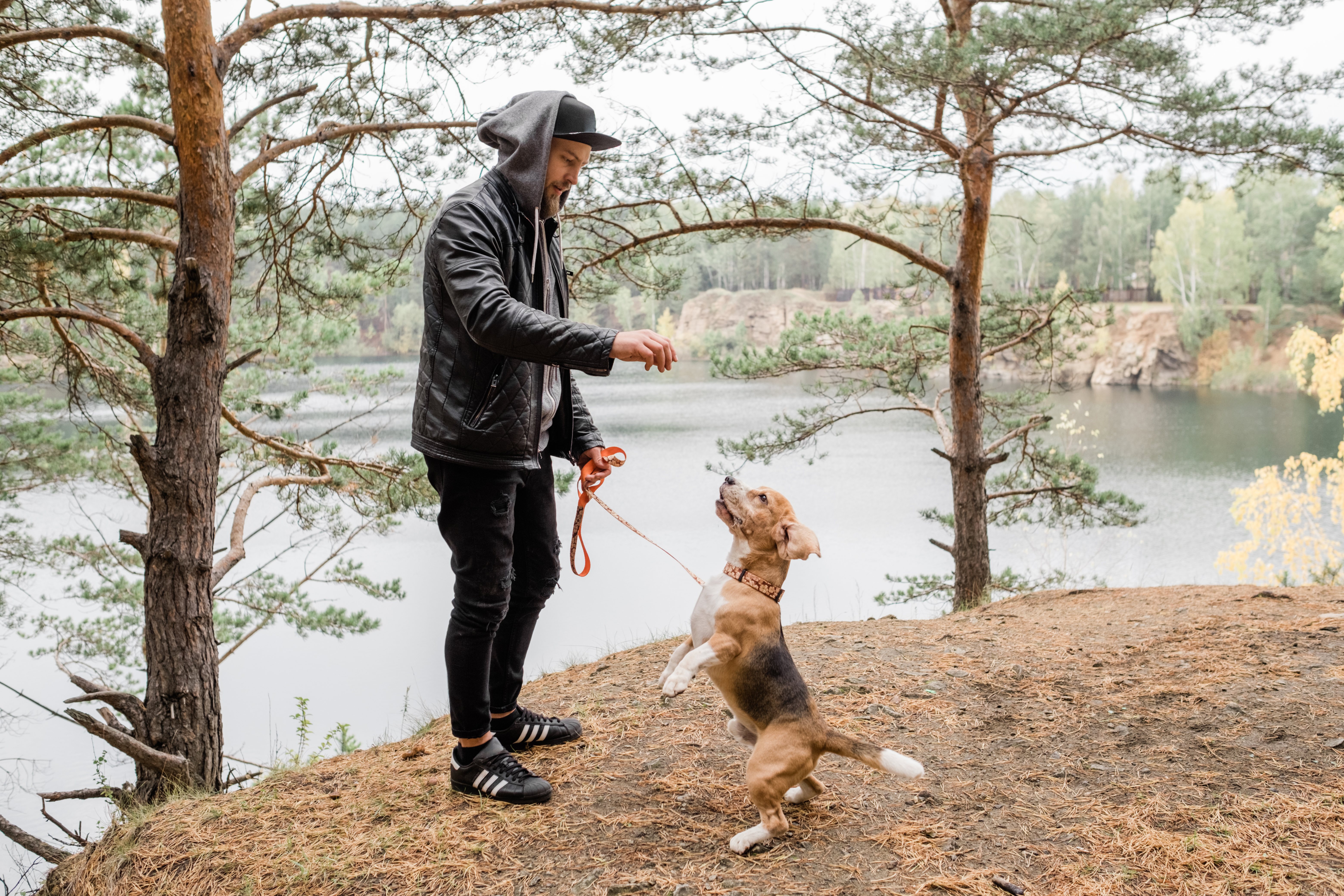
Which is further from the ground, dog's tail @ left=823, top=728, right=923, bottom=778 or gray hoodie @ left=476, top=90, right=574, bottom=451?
gray hoodie @ left=476, top=90, right=574, bottom=451

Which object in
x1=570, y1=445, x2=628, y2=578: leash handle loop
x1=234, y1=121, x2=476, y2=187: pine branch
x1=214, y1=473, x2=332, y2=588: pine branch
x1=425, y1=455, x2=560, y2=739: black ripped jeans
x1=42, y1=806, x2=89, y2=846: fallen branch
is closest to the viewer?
x1=425, y1=455, x2=560, y2=739: black ripped jeans

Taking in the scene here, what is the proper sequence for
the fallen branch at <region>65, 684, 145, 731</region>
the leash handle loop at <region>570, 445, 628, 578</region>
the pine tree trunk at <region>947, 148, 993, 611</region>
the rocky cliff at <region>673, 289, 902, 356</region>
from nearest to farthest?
the leash handle loop at <region>570, 445, 628, 578</region>
the fallen branch at <region>65, 684, 145, 731</region>
the pine tree trunk at <region>947, 148, 993, 611</region>
the rocky cliff at <region>673, 289, 902, 356</region>

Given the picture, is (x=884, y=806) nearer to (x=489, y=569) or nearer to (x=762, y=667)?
(x=762, y=667)

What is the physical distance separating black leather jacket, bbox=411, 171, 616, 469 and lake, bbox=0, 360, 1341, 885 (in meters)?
5.53

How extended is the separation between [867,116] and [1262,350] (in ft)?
96.0

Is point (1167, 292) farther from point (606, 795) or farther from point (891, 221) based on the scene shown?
point (606, 795)

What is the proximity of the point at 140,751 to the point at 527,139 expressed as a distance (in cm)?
304

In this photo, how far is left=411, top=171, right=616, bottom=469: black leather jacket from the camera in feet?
7.02

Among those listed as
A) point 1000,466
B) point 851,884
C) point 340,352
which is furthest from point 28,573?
point 1000,466

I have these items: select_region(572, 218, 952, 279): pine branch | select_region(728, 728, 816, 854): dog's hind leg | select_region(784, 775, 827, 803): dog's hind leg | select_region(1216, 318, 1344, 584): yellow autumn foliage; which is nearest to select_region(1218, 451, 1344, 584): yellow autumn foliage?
select_region(1216, 318, 1344, 584): yellow autumn foliage

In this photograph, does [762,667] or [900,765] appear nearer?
[900,765]

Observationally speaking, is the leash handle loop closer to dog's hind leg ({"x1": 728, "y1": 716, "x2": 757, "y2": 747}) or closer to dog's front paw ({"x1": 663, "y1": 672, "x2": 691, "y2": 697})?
dog's front paw ({"x1": 663, "y1": 672, "x2": 691, "y2": 697})

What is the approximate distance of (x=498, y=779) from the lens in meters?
2.64

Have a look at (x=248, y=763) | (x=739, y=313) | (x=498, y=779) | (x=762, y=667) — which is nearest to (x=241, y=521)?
(x=248, y=763)
